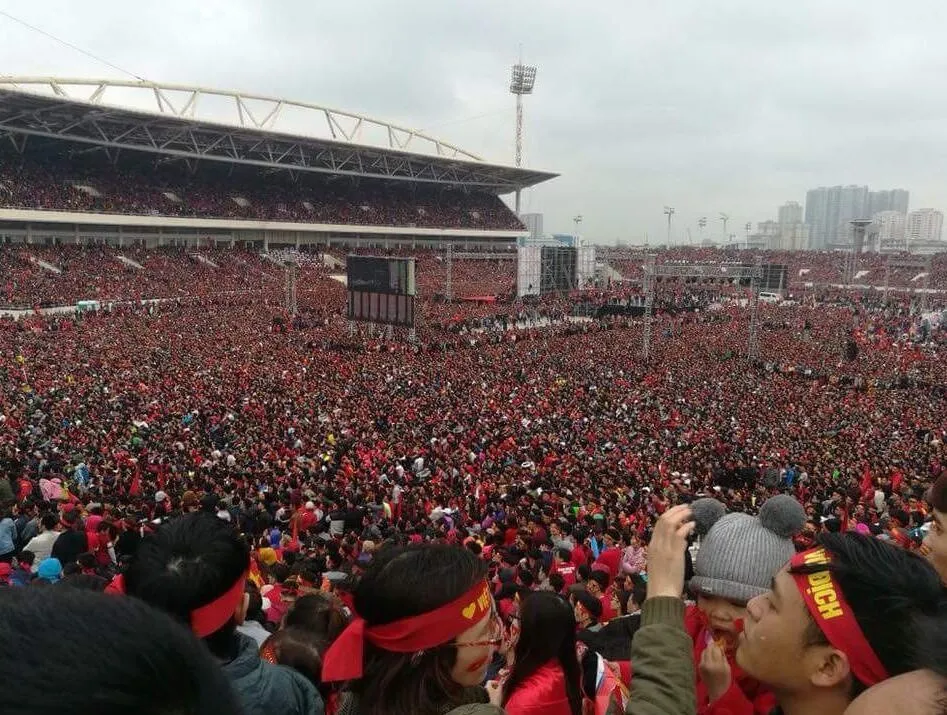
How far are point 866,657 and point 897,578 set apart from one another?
0.57 ft

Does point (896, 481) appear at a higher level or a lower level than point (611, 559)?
lower

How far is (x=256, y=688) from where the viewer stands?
73.3 inches

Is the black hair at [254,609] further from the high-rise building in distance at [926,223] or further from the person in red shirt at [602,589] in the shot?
the high-rise building in distance at [926,223]

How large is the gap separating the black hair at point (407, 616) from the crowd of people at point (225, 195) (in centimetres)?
4458

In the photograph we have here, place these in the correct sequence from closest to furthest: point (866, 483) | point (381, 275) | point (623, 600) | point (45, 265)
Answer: point (623, 600) → point (866, 483) → point (381, 275) → point (45, 265)

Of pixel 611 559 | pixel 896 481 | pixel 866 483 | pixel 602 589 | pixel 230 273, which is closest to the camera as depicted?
pixel 602 589

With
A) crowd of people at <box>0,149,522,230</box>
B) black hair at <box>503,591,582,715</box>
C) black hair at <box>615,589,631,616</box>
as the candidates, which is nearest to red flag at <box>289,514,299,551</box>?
black hair at <box>615,589,631,616</box>

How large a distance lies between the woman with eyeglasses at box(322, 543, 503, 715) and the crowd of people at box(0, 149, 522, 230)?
44.6 meters

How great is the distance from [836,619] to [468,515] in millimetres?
7605

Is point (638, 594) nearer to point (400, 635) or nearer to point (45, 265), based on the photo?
point (400, 635)

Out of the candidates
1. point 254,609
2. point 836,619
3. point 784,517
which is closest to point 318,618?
Answer: point 254,609

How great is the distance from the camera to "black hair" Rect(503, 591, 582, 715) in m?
2.15

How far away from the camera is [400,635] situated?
1.69 meters

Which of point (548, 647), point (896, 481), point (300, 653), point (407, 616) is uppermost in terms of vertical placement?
point (407, 616)
